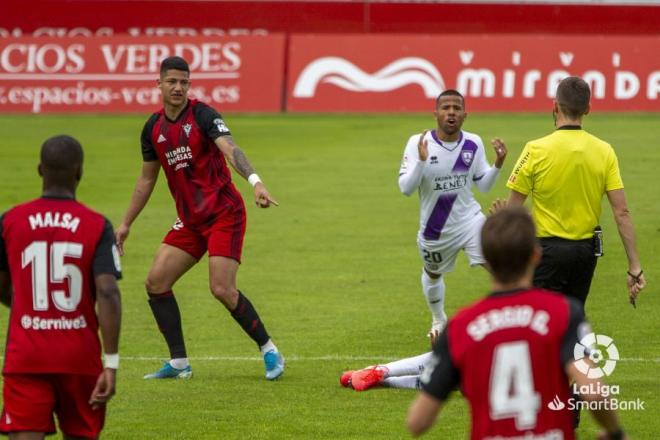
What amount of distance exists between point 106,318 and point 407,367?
4.17 metres

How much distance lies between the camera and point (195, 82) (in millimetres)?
29984

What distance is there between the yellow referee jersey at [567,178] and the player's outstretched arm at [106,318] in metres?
3.31

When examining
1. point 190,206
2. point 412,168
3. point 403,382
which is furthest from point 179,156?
point 403,382

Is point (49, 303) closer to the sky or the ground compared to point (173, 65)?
closer to the ground

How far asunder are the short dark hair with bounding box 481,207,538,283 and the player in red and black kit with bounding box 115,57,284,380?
5389 millimetres

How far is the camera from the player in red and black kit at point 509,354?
5012 millimetres

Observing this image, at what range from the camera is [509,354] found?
5.00 metres

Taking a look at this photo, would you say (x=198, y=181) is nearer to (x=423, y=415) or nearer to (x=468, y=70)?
(x=423, y=415)


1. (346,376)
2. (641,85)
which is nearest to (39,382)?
(346,376)

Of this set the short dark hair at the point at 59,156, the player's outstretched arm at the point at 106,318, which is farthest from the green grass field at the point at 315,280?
the short dark hair at the point at 59,156

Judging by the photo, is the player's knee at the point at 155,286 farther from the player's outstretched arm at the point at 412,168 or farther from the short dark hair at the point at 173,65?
the player's outstretched arm at the point at 412,168

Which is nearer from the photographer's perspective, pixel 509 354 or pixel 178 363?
pixel 509 354

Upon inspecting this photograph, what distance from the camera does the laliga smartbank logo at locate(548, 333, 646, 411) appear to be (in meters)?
5.12

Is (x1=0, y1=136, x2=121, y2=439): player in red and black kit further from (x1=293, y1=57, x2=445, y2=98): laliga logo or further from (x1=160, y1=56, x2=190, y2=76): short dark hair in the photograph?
(x1=293, y1=57, x2=445, y2=98): laliga logo
